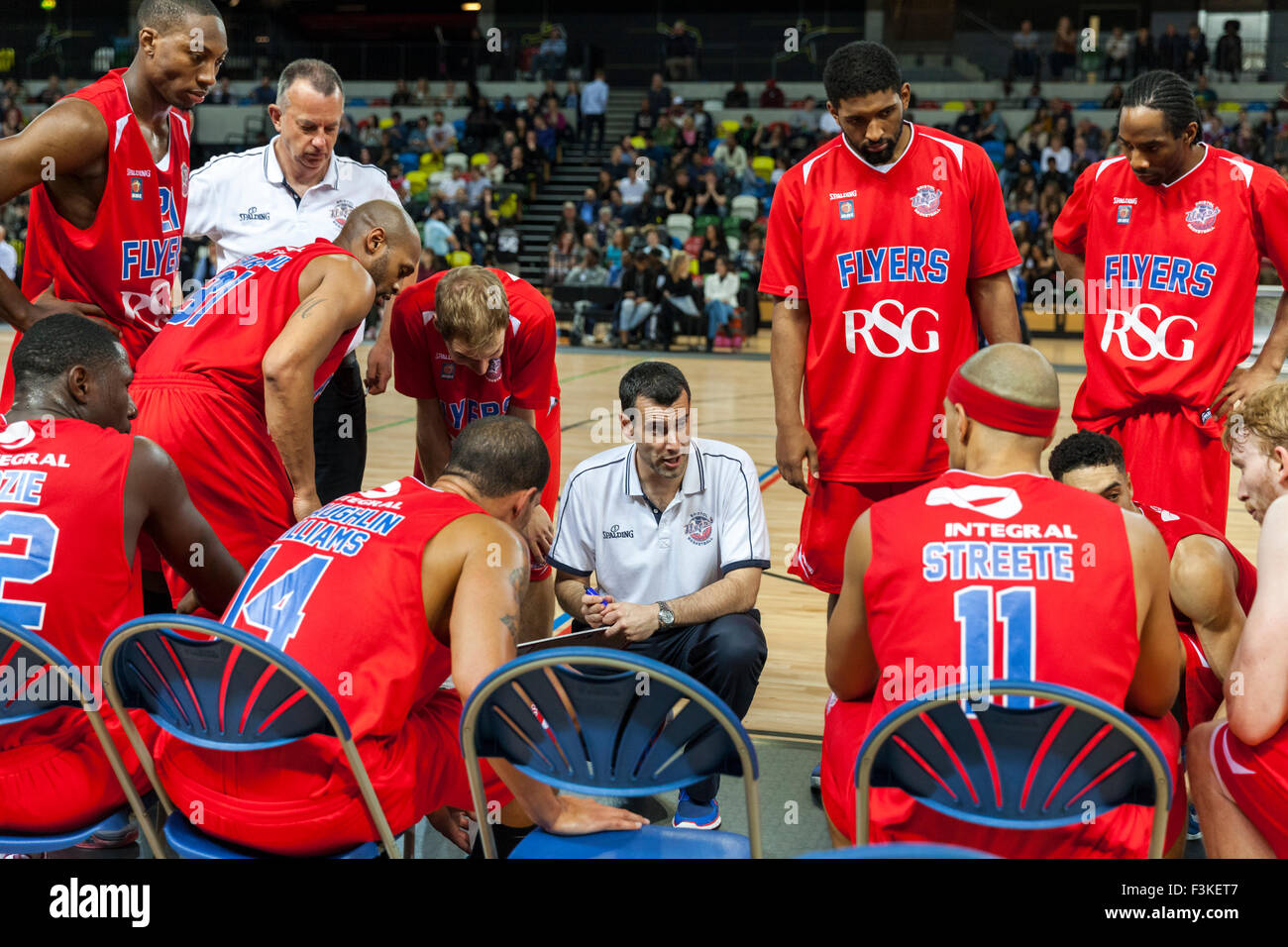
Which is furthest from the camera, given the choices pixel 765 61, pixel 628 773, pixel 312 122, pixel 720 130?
pixel 765 61

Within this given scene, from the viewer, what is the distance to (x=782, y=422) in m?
3.43

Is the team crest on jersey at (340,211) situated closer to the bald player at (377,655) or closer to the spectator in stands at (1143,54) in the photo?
the bald player at (377,655)

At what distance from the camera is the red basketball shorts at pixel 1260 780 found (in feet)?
6.97

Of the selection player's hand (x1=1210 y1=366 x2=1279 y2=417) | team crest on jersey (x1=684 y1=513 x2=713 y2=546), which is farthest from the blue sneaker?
player's hand (x1=1210 y1=366 x2=1279 y2=417)

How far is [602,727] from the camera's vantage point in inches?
74.0

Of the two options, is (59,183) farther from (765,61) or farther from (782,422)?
(765,61)

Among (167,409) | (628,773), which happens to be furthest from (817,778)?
(167,409)

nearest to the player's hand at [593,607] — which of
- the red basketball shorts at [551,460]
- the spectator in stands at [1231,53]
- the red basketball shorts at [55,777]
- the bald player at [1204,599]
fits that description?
the red basketball shorts at [551,460]

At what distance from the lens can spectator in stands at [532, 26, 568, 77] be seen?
23531mm

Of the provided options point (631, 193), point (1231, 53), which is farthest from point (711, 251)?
point (1231, 53)

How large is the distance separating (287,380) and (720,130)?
19.4 m

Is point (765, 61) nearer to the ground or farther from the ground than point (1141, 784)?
farther from the ground

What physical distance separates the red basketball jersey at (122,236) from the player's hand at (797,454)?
77.7 inches

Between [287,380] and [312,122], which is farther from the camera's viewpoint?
[312,122]
